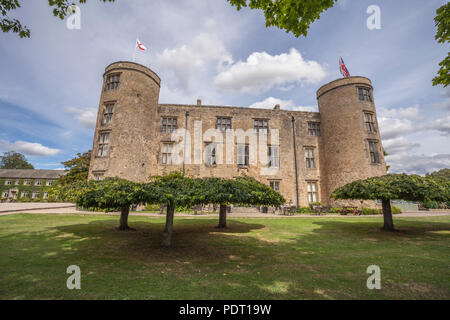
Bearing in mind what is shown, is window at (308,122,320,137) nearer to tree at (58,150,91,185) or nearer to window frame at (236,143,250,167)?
window frame at (236,143,250,167)

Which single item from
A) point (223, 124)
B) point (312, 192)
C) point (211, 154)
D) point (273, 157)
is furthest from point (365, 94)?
point (211, 154)

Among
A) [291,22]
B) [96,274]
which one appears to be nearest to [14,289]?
[96,274]

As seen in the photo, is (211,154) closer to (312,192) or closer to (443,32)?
(312,192)

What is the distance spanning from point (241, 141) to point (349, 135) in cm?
1073

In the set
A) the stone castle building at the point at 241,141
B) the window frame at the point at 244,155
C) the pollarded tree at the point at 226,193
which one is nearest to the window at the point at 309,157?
the stone castle building at the point at 241,141

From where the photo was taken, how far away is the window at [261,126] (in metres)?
22.0

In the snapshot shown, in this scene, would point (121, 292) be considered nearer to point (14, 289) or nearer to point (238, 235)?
point (14, 289)

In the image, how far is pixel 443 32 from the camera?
15.1 feet

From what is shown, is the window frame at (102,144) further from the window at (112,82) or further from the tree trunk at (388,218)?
the tree trunk at (388,218)

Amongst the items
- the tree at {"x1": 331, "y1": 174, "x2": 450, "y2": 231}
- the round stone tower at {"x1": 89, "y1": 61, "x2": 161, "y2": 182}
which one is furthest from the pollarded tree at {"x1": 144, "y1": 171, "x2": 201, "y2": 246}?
the round stone tower at {"x1": 89, "y1": 61, "x2": 161, "y2": 182}

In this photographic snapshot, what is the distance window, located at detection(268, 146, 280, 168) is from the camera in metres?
21.5

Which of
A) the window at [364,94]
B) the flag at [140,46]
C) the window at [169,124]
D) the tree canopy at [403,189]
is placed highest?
the flag at [140,46]

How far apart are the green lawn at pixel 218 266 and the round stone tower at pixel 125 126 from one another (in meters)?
10.3

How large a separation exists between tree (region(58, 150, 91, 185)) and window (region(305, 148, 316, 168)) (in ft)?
78.5
